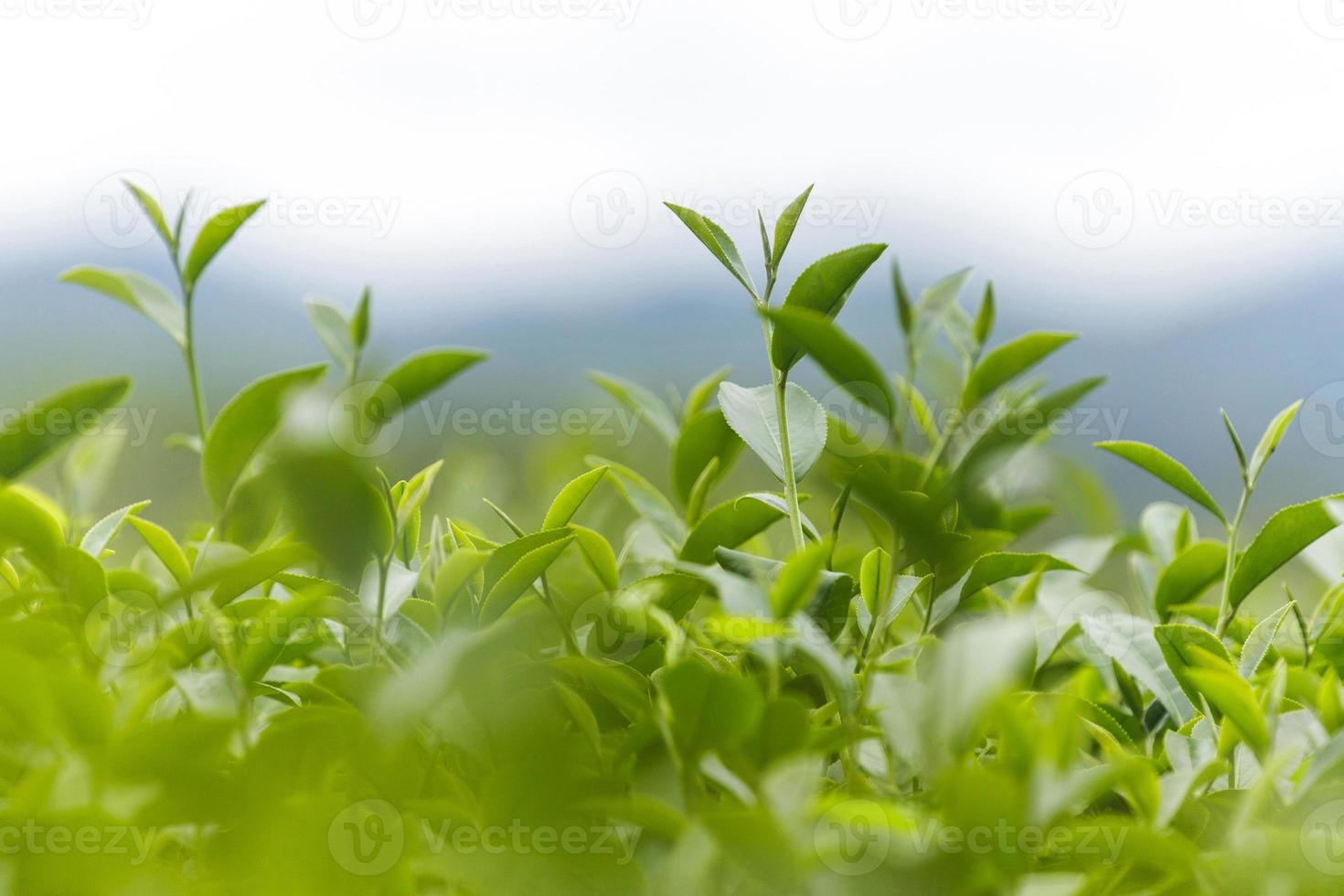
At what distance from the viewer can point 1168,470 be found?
0.42 m

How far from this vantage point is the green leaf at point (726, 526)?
38cm

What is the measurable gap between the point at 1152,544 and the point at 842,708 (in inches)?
14.4

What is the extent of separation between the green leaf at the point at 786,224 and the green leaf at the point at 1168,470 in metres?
0.17

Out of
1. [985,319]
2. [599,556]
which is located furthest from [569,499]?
[985,319]

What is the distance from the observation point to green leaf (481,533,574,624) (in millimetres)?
339

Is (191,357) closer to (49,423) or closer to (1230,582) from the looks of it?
(49,423)

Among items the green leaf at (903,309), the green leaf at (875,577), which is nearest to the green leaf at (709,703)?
the green leaf at (875,577)

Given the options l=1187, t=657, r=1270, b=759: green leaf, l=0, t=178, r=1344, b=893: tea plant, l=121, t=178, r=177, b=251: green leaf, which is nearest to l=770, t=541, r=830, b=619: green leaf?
l=0, t=178, r=1344, b=893: tea plant

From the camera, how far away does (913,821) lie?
0.24 meters

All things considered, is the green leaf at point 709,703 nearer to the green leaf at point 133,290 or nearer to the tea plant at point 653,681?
the tea plant at point 653,681

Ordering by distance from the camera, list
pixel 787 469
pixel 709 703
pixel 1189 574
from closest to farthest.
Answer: pixel 709 703 → pixel 787 469 → pixel 1189 574

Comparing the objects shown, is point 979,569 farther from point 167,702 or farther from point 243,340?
point 243,340

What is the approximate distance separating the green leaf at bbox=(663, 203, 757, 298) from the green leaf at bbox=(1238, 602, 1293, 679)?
0.75ft

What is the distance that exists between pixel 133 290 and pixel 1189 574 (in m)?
0.51
